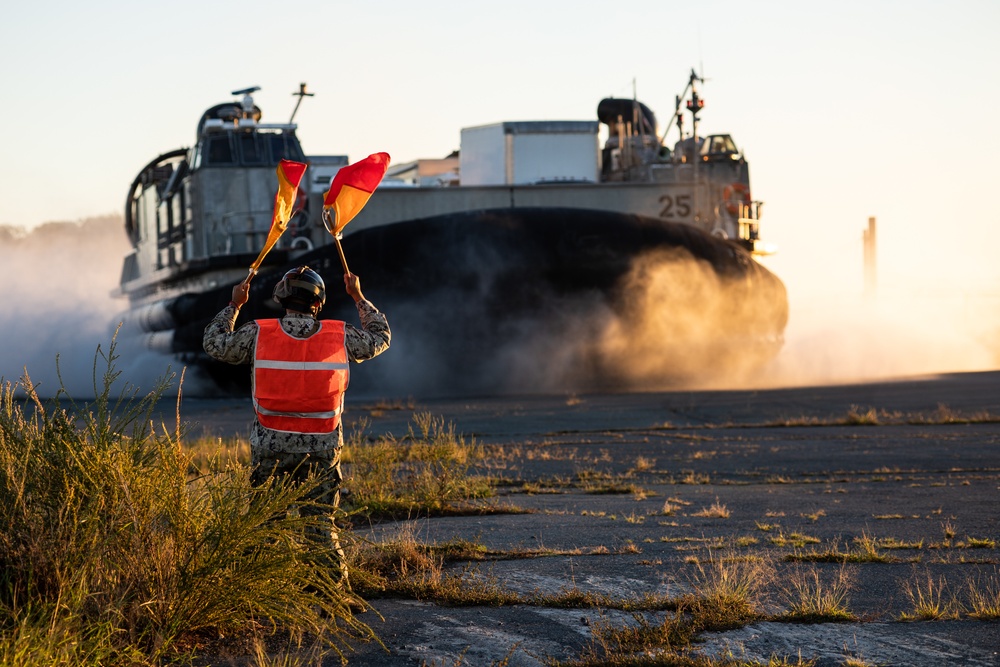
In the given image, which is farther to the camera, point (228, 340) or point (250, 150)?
point (250, 150)

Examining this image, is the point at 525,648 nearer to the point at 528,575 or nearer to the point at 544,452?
the point at 528,575

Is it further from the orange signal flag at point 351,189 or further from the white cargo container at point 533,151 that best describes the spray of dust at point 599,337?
the orange signal flag at point 351,189

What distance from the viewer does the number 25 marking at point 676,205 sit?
21172 mm

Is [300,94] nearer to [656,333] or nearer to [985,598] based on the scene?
[656,333]

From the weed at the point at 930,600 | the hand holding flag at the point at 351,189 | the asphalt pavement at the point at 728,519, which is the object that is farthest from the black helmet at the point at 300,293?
the weed at the point at 930,600

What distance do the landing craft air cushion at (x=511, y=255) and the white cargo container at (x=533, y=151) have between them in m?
0.03

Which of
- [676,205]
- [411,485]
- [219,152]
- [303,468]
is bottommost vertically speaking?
[411,485]

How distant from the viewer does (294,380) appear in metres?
4.80

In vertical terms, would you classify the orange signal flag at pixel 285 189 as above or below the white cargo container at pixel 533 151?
below

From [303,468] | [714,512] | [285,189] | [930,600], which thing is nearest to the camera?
[930,600]

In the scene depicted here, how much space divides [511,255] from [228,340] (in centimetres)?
1255

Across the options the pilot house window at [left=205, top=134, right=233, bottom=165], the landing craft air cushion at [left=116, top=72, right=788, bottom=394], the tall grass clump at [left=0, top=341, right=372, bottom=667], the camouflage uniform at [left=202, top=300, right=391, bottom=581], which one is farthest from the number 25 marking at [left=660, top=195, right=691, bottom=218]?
the tall grass clump at [left=0, top=341, right=372, bottom=667]

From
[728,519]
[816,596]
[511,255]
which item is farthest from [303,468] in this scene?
[511,255]

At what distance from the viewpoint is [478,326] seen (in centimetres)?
1733
